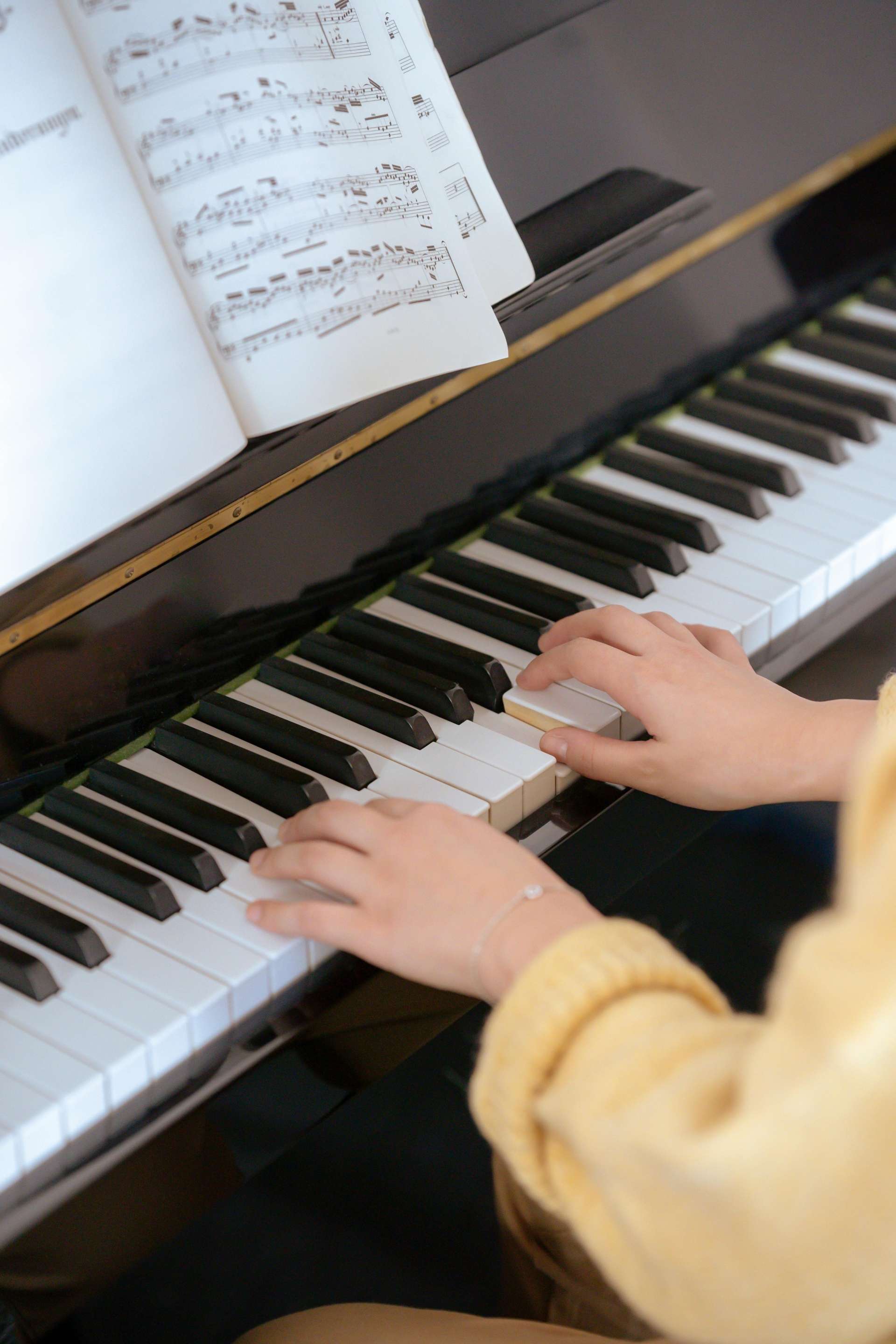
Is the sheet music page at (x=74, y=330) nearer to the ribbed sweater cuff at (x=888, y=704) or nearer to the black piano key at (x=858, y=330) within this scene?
the ribbed sweater cuff at (x=888, y=704)

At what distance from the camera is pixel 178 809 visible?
115 cm

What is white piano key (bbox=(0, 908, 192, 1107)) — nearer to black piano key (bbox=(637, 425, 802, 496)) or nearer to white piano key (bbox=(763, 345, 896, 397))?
black piano key (bbox=(637, 425, 802, 496))

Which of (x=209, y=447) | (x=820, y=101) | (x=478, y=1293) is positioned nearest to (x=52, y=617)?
(x=209, y=447)

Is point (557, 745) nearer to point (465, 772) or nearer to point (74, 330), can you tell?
point (465, 772)

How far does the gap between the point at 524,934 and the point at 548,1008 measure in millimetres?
116

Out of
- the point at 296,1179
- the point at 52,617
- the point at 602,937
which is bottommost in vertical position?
the point at 296,1179

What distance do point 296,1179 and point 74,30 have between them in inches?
54.4

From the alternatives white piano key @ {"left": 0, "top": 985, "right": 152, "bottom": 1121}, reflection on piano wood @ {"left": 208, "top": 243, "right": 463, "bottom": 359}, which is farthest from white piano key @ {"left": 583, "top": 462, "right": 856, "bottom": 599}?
white piano key @ {"left": 0, "top": 985, "right": 152, "bottom": 1121}

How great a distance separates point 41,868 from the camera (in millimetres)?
1111

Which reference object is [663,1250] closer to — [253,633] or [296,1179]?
[253,633]

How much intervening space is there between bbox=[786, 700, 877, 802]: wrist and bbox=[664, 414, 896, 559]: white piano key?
398 millimetres

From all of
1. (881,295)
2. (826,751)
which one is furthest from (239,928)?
(881,295)

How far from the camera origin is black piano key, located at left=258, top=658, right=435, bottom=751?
123cm

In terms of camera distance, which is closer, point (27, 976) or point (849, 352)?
point (27, 976)
